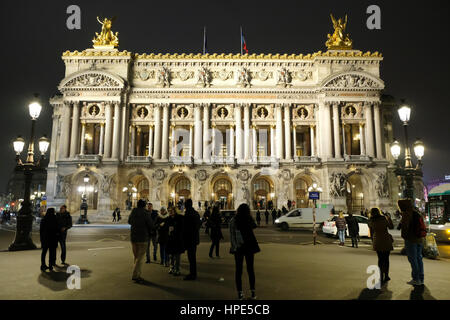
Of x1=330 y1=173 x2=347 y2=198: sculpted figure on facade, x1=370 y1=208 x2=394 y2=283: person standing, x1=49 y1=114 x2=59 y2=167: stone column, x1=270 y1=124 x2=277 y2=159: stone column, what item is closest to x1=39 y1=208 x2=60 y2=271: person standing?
x1=370 y1=208 x2=394 y2=283: person standing

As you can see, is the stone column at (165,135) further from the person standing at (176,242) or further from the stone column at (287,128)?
the person standing at (176,242)

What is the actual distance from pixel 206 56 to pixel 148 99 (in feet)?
33.0

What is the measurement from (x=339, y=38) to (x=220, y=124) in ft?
70.4

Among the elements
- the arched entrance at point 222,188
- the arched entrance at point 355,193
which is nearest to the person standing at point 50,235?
the arched entrance at point 222,188

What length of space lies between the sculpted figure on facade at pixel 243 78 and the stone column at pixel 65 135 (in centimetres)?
2345

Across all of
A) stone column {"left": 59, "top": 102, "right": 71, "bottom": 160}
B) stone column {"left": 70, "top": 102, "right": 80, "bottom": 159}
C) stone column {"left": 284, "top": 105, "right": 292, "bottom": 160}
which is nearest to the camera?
stone column {"left": 59, "top": 102, "right": 71, "bottom": 160}

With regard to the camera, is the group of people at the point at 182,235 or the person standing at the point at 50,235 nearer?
the group of people at the point at 182,235

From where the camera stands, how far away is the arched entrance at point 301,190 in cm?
4103

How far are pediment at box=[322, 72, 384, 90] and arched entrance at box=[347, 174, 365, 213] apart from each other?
1234 cm

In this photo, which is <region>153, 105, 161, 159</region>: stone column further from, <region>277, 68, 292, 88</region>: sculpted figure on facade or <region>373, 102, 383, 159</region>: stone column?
<region>373, 102, 383, 159</region>: stone column

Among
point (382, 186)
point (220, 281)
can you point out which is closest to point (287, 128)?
point (382, 186)

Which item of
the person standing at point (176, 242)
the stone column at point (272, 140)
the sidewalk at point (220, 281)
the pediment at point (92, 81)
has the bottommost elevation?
the sidewalk at point (220, 281)

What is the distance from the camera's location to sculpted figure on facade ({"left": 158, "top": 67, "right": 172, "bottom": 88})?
41.2 m

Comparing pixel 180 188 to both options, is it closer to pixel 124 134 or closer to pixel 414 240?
pixel 124 134
